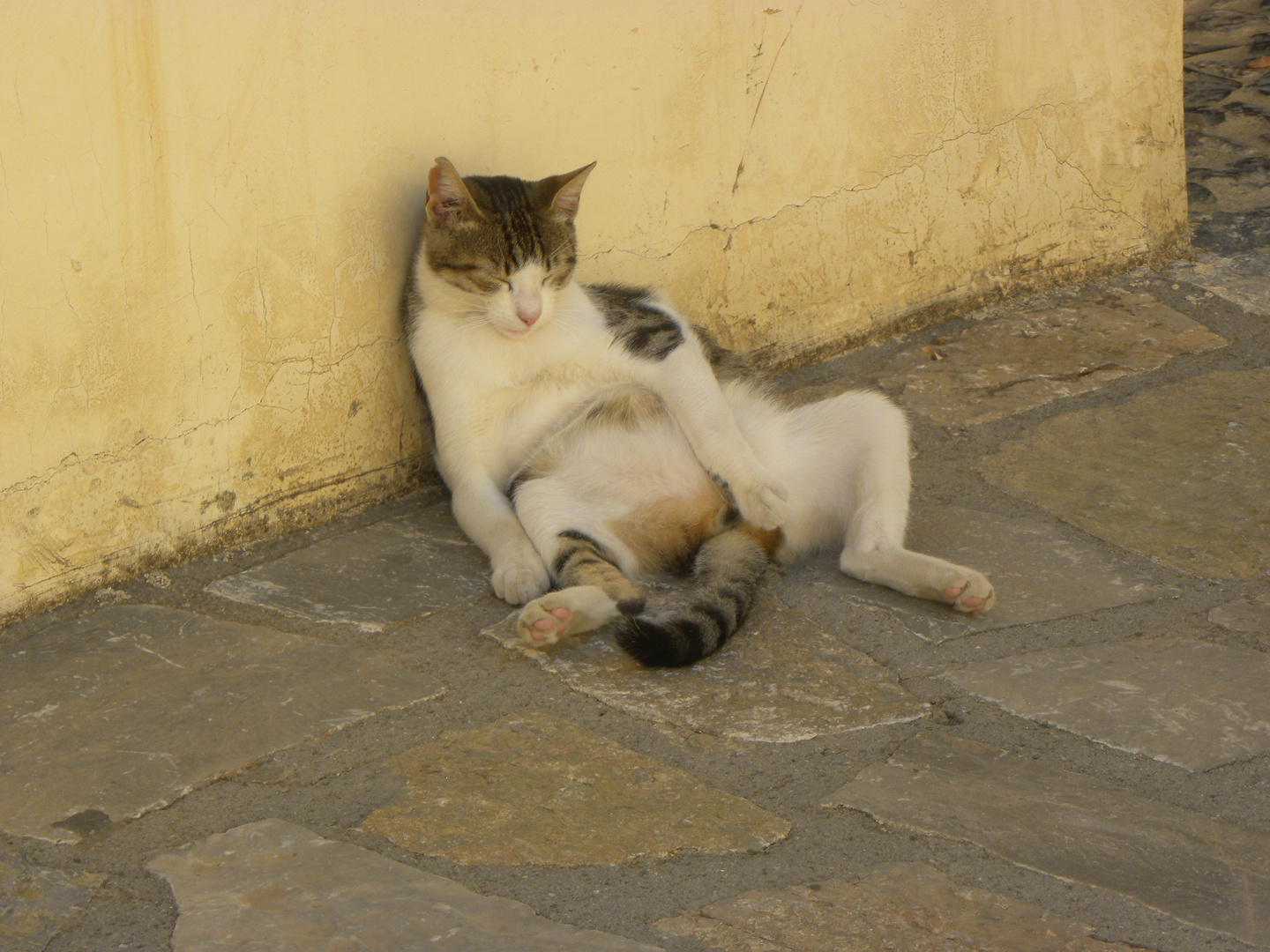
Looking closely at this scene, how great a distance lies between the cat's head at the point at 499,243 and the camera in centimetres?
307

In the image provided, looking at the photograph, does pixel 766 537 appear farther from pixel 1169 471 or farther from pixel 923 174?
pixel 923 174

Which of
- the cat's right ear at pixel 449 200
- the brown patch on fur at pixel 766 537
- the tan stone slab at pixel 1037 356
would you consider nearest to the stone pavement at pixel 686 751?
the brown patch on fur at pixel 766 537

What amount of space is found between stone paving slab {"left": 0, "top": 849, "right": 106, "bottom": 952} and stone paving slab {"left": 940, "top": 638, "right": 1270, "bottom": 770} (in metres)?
1.55

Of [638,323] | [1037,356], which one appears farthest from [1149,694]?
[1037,356]

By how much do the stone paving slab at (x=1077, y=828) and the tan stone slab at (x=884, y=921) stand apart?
0.13m

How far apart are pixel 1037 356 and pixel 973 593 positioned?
67.1 inches

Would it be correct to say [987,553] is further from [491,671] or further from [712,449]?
[491,671]

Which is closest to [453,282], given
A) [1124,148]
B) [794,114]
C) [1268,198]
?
[794,114]

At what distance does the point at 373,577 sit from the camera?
2.91 meters

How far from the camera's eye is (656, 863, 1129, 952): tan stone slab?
170cm

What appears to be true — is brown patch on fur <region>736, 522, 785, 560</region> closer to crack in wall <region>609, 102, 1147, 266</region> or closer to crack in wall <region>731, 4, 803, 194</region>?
crack in wall <region>609, 102, 1147, 266</region>

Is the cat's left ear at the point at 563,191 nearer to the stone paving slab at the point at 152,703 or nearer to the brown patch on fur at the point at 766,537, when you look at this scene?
the brown patch on fur at the point at 766,537

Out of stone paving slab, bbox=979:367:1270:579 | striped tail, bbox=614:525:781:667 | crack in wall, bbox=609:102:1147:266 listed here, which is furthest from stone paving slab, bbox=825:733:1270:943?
crack in wall, bbox=609:102:1147:266

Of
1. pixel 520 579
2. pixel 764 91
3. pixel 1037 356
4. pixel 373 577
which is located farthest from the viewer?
pixel 1037 356
